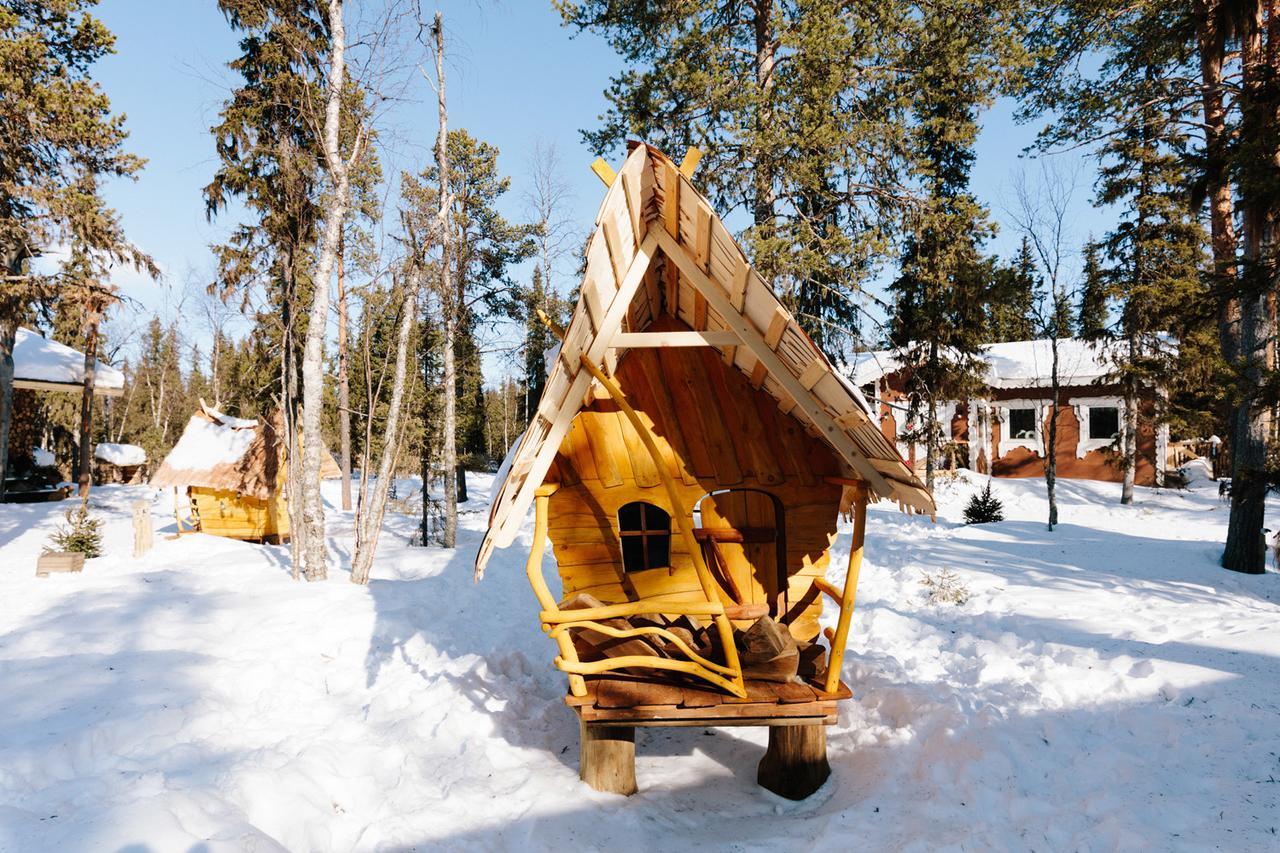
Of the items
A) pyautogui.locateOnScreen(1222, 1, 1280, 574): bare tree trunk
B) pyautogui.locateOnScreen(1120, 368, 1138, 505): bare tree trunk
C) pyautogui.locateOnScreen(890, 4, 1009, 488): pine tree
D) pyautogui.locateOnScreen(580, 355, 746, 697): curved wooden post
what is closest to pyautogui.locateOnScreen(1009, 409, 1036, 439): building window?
pyautogui.locateOnScreen(1120, 368, 1138, 505): bare tree trunk

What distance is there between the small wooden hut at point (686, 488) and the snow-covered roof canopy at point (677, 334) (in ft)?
0.05

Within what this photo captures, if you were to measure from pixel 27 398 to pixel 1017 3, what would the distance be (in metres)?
31.8

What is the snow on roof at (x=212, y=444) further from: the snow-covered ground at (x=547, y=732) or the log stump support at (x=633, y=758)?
the log stump support at (x=633, y=758)

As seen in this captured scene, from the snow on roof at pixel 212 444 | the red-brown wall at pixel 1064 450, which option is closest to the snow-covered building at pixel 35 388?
the snow on roof at pixel 212 444

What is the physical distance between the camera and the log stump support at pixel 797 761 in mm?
4602

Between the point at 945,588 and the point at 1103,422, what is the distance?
21.6 m

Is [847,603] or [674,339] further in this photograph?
[847,603]

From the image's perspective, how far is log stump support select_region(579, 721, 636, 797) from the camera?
4.58m

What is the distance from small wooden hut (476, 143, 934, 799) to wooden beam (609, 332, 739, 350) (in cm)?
1

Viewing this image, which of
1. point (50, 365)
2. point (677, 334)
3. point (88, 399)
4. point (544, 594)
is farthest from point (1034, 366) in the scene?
point (50, 365)

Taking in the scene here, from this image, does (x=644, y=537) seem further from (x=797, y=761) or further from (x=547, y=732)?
(x=797, y=761)

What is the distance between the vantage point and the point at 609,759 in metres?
4.59

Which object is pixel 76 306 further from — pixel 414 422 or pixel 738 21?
pixel 738 21

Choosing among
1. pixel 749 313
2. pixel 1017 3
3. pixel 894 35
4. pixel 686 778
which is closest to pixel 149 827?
pixel 686 778
